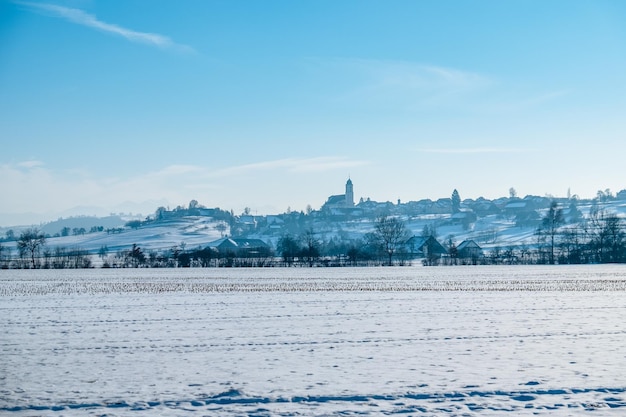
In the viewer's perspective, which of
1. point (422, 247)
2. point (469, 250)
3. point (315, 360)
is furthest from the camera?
point (422, 247)

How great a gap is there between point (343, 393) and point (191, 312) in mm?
17531

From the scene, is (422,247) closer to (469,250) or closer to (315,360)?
(469,250)

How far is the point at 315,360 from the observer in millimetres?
17812

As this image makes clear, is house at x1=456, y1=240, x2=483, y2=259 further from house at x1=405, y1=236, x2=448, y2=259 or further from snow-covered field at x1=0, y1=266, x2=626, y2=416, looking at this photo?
snow-covered field at x1=0, y1=266, x2=626, y2=416

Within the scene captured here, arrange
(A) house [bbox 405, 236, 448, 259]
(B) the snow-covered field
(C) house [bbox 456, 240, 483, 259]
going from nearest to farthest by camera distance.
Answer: (B) the snow-covered field → (C) house [bbox 456, 240, 483, 259] → (A) house [bbox 405, 236, 448, 259]

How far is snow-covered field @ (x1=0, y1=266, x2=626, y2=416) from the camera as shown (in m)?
13.4

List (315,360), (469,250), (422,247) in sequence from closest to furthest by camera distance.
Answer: (315,360) → (469,250) → (422,247)

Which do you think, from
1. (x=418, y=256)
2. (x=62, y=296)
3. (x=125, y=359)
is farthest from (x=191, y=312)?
(x=418, y=256)

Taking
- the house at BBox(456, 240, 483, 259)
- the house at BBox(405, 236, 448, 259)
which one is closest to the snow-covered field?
the house at BBox(456, 240, 483, 259)

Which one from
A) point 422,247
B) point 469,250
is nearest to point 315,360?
point 469,250

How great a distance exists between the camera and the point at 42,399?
45.5 ft

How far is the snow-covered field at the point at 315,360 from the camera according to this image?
43.8 ft

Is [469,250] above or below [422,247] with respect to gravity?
below

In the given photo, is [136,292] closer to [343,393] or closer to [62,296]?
[62,296]
